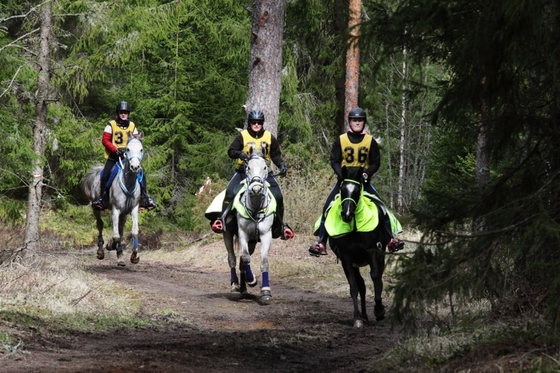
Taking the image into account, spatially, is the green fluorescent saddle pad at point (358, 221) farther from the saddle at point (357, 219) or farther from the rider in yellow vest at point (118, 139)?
the rider in yellow vest at point (118, 139)

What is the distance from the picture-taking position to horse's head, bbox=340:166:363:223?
1011 cm

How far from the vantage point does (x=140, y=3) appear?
24.7 metres

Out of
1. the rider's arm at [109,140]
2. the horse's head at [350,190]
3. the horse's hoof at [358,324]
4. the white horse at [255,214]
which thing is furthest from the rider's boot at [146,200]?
the horse's hoof at [358,324]

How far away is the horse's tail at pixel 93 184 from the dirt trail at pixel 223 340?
14.4ft

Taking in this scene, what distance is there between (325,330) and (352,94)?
15237 mm

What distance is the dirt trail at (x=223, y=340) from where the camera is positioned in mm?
7039

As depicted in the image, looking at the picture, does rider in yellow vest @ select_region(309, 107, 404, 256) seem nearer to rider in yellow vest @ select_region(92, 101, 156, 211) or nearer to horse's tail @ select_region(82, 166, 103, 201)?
rider in yellow vest @ select_region(92, 101, 156, 211)

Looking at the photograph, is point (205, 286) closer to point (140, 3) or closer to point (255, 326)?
point (255, 326)

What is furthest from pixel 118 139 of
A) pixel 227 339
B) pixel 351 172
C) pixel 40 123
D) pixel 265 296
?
pixel 227 339

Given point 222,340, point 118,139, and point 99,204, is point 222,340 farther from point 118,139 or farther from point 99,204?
point 99,204

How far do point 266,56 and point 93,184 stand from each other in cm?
470

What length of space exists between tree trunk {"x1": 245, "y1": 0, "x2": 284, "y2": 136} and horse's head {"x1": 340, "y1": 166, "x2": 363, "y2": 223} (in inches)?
288

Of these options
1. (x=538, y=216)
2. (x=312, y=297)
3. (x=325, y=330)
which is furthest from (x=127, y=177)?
(x=538, y=216)

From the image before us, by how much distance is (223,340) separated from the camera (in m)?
8.70
